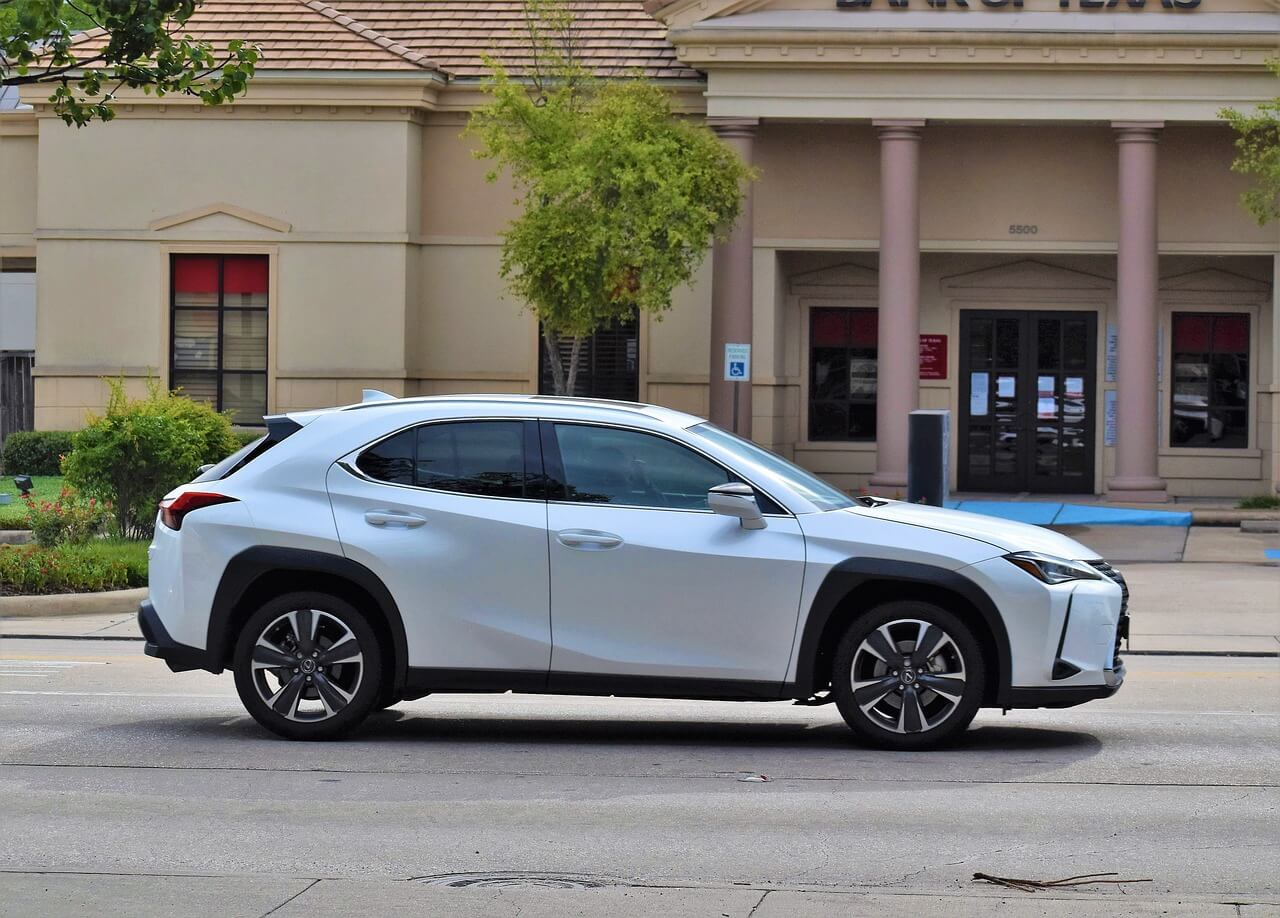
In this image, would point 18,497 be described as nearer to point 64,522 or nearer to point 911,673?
point 64,522

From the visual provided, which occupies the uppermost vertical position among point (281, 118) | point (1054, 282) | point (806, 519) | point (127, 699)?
point (281, 118)

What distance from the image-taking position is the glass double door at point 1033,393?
27.2 m

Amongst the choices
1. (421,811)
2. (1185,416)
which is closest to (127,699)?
(421,811)

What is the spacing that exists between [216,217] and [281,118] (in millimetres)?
1748

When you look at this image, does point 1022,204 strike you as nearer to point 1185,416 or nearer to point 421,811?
point 1185,416

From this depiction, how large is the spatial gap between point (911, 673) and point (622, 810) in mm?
1794

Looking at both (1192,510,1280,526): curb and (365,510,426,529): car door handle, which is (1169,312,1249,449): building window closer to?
(1192,510,1280,526): curb

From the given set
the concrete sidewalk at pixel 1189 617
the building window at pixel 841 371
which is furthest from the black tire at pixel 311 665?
the building window at pixel 841 371

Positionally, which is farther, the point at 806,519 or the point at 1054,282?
the point at 1054,282

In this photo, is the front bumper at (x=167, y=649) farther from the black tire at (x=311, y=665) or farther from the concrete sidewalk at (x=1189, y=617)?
the concrete sidewalk at (x=1189, y=617)

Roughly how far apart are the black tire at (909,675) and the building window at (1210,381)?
1968 cm

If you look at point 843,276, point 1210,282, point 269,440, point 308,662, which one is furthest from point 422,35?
point 308,662

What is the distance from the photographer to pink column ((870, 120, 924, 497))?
78.0ft

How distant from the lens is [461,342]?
26734 millimetres
